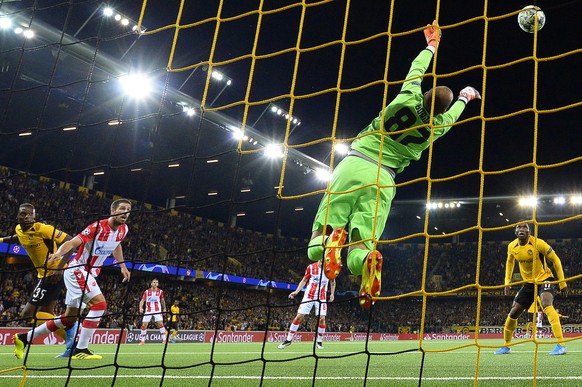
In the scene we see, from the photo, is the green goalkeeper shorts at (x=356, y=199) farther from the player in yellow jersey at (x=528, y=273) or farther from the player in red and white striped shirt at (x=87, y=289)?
the player in yellow jersey at (x=528, y=273)

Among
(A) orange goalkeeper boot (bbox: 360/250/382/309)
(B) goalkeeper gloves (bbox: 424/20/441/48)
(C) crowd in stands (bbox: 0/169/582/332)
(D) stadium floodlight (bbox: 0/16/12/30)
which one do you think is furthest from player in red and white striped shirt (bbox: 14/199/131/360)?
(D) stadium floodlight (bbox: 0/16/12/30)

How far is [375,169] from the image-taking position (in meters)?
3.95

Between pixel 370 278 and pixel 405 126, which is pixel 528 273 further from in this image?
pixel 370 278

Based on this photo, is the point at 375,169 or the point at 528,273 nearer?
the point at 375,169

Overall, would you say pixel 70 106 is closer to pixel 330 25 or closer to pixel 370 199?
pixel 330 25

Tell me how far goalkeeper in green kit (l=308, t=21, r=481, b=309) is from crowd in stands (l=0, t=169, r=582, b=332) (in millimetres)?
12387

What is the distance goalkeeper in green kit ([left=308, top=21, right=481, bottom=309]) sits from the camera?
3668 millimetres

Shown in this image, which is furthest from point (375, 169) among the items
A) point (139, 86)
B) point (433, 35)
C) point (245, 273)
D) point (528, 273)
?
point (245, 273)

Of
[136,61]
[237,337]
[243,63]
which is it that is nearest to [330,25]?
[243,63]

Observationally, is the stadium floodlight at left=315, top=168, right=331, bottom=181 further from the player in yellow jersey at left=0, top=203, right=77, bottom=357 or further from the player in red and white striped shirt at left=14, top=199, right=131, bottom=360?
the player in yellow jersey at left=0, top=203, right=77, bottom=357

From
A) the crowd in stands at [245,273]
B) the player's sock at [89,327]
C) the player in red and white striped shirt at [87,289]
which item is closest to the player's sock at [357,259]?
the player in red and white striped shirt at [87,289]

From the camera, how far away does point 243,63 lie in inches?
725

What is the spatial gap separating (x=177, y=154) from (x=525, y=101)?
1439cm

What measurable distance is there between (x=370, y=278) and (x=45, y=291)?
4177 millimetres
